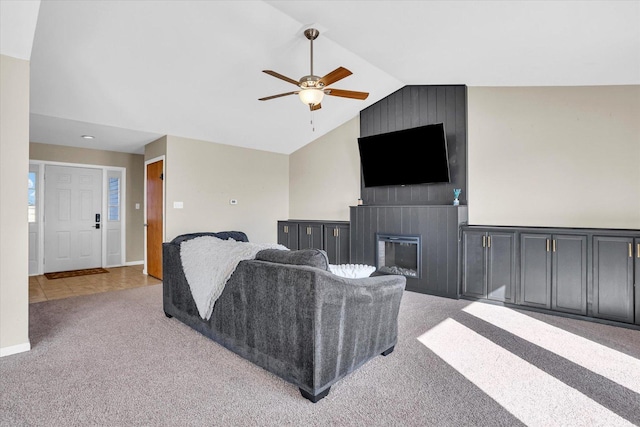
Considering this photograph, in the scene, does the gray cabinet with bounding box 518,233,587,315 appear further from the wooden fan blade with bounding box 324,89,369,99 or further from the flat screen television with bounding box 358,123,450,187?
the wooden fan blade with bounding box 324,89,369,99

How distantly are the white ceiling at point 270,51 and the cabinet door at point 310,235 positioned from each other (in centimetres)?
219

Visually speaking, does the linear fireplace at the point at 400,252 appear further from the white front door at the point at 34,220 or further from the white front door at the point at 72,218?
the white front door at the point at 34,220

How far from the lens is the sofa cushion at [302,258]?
1995 mm

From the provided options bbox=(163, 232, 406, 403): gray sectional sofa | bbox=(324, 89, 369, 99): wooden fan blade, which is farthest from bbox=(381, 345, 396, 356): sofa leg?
bbox=(324, 89, 369, 99): wooden fan blade

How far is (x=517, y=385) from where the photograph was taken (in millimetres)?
2061

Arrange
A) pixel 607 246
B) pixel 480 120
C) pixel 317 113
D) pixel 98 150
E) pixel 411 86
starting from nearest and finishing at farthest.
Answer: pixel 607 246 < pixel 480 120 < pixel 411 86 < pixel 317 113 < pixel 98 150

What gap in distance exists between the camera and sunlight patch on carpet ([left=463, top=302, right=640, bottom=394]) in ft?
7.30

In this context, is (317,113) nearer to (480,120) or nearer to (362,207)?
(362,207)

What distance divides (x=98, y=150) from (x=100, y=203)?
1009 millimetres

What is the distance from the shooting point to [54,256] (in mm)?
5719

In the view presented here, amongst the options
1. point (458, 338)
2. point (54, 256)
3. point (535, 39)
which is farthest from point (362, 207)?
point (54, 256)

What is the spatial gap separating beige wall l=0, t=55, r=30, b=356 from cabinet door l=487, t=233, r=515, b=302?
15.1 feet

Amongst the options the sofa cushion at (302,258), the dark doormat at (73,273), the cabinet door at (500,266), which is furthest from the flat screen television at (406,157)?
the dark doormat at (73,273)

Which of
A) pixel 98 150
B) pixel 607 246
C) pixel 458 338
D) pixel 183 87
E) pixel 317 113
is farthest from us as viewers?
pixel 98 150
